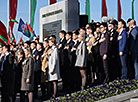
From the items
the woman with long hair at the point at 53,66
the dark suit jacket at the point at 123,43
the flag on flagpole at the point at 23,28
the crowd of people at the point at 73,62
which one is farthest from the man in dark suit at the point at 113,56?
the flag on flagpole at the point at 23,28

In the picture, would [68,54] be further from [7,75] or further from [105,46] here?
[7,75]

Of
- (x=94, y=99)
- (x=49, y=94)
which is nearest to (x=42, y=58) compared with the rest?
(x=49, y=94)

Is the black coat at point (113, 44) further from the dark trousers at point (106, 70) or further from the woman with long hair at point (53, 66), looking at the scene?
the woman with long hair at point (53, 66)

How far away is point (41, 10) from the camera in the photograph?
15.6 meters

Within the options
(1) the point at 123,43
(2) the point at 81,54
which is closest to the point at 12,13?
(2) the point at 81,54

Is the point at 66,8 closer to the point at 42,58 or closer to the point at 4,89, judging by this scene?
the point at 42,58

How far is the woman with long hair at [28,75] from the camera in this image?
28.8ft

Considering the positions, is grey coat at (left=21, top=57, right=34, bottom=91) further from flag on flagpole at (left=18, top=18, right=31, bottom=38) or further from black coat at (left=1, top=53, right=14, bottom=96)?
flag on flagpole at (left=18, top=18, right=31, bottom=38)

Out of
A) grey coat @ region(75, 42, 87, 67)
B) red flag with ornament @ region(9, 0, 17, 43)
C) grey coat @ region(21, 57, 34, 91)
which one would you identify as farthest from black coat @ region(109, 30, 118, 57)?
red flag with ornament @ region(9, 0, 17, 43)

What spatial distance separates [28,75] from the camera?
878 centimetres

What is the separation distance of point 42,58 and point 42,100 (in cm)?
133

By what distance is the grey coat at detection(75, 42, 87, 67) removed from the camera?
9.35 metres

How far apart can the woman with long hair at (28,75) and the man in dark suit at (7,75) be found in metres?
0.63

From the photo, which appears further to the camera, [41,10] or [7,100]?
[41,10]
